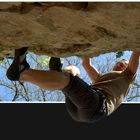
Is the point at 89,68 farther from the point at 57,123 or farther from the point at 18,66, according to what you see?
the point at 57,123

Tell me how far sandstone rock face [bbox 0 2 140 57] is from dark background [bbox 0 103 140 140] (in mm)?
3757

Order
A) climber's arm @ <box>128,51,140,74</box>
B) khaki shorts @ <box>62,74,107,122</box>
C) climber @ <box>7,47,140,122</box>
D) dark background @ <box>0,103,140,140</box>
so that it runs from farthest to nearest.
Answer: dark background @ <box>0,103,140,140</box>, climber's arm @ <box>128,51,140,74</box>, khaki shorts @ <box>62,74,107,122</box>, climber @ <box>7,47,140,122</box>

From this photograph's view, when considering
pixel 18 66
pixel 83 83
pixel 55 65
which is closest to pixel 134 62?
pixel 83 83

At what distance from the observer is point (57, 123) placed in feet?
27.9

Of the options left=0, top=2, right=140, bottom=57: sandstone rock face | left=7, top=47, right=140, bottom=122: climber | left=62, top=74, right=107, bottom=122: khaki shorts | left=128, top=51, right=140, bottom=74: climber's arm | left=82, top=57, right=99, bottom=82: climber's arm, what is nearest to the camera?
left=0, top=2, right=140, bottom=57: sandstone rock face

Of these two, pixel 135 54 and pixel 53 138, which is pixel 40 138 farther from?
pixel 135 54

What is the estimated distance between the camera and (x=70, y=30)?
405 centimetres

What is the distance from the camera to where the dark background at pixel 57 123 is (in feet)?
27.5

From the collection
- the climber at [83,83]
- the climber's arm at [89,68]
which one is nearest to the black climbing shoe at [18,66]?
the climber at [83,83]

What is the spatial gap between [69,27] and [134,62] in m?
1.55

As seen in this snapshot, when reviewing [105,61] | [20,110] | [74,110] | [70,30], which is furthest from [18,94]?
[70,30]

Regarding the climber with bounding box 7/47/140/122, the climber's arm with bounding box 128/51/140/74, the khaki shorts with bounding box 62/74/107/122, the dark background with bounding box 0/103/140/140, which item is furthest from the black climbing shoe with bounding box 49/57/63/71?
the dark background with bounding box 0/103/140/140

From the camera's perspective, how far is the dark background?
27.5 ft

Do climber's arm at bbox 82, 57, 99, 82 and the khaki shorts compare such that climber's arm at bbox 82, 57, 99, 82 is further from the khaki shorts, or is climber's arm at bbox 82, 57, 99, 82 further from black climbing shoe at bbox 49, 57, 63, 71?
black climbing shoe at bbox 49, 57, 63, 71
